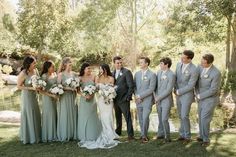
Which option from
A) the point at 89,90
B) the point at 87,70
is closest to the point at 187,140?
the point at 89,90

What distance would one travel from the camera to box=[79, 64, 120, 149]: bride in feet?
28.1

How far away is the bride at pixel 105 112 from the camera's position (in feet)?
28.1

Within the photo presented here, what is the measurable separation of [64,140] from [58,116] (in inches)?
22.5

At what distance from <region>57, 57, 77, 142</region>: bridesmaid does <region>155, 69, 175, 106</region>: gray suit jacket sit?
1.96 meters

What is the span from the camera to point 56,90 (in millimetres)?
8586

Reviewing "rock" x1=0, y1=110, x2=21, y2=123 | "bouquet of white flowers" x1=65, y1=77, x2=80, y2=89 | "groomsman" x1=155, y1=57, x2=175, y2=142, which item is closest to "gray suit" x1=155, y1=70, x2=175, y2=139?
"groomsman" x1=155, y1=57, x2=175, y2=142

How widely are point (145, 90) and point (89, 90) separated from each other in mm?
1238

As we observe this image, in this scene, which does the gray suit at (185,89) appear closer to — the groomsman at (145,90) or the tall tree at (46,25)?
the groomsman at (145,90)

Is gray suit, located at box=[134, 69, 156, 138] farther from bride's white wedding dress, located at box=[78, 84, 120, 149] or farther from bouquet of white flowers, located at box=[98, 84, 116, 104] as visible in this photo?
bride's white wedding dress, located at box=[78, 84, 120, 149]

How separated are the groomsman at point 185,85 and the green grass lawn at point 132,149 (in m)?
0.53

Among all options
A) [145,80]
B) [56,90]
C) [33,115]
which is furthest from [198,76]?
[33,115]

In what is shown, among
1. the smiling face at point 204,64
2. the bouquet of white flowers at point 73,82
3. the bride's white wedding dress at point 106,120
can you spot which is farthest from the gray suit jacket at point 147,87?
the bouquet of white flowers at point 73,82

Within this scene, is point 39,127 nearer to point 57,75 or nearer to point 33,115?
point 33,115

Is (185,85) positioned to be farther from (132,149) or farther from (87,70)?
(87,70)
